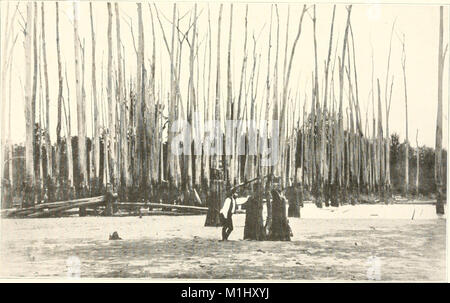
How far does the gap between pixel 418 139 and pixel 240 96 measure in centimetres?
141

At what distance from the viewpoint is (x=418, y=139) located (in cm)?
439

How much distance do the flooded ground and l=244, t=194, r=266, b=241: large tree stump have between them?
0.15 ft

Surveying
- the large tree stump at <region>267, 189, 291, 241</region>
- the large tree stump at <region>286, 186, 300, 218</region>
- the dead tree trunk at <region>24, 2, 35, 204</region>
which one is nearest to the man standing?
the large tree stump at <region>267, 189, 291, 241</region>

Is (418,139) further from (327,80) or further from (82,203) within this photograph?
(82,203)

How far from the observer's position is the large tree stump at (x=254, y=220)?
4344 millimetres

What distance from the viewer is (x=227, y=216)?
434 cm

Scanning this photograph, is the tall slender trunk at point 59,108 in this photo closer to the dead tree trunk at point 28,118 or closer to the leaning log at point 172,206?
the dead tree trunk at point 28,118

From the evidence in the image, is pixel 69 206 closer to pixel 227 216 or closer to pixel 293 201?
pixel 227 216

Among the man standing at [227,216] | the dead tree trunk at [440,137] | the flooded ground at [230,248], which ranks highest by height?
the dead tree trunk at [440,137]

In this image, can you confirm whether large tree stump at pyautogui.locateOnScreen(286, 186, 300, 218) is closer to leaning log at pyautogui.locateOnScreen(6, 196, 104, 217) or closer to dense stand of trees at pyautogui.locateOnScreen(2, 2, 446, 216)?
dense stand of trees at pyautogui.locateOnScreen(2, 2, 446, 216)

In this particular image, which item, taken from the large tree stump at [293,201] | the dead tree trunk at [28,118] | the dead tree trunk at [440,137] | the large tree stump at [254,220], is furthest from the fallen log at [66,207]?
the dead tree trunk at [440,137]

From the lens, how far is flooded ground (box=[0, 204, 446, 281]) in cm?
427

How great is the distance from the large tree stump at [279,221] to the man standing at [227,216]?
0.31 metres

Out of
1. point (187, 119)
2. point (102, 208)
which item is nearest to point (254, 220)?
point (187, 119)
